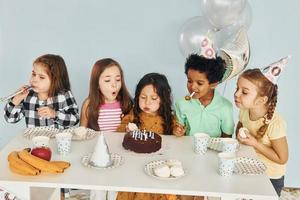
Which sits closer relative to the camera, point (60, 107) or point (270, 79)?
point (270, 79)

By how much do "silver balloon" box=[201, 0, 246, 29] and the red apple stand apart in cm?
121

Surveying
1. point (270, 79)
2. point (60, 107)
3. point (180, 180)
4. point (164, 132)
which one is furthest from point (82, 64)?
point (180, 180)

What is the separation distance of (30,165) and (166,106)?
0.88 meters

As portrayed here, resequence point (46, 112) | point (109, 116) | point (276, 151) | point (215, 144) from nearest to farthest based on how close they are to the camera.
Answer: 1. point (215, 144)
2. point (276, 151)
3. point (46, 112)
4. point (109, 116)

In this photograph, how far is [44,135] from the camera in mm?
2199

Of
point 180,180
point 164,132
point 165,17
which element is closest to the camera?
point 180,180

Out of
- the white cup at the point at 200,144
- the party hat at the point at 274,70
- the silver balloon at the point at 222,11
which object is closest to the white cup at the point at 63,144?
the white cup at the point at 200,144

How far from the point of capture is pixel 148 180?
5.84ft

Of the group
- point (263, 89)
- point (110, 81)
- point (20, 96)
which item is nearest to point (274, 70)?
point (263, 89)

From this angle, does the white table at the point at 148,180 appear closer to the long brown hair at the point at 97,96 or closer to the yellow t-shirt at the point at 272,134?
the yellow t-shirt at the point at 272,134

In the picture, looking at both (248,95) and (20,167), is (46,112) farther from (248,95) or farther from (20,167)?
(248,95)

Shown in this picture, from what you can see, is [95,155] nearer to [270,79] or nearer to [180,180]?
[180,180]

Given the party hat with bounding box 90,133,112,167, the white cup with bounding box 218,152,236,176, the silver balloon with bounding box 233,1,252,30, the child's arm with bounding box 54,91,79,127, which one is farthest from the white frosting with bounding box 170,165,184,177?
the silver balloon with bounding box 233,1,252,30

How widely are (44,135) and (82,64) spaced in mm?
1020
